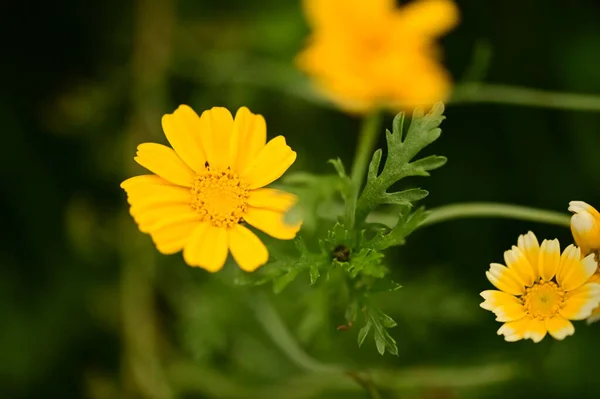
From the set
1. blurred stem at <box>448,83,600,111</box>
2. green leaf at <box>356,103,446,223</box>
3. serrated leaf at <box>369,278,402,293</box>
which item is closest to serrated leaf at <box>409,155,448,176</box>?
green leaf at <box>356,103,446,223</box>

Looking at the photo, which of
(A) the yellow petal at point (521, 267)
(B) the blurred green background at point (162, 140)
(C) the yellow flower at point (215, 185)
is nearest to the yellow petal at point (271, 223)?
(C) the yellow flower at point (215, 185)

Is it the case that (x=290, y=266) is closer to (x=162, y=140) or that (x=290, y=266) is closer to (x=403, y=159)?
(x=403, y=159)

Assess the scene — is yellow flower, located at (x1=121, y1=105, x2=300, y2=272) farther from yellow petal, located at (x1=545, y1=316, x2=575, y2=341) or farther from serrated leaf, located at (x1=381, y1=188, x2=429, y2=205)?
yellow petal, located at (x1=545, y1=316, x2=575, y2=341)

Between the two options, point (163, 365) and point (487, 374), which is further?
point (163, 365)

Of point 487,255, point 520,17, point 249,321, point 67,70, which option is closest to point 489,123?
point 520,17

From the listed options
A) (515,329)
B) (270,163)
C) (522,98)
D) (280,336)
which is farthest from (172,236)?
(522,98)

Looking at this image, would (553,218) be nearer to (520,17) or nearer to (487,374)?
(487,374)
